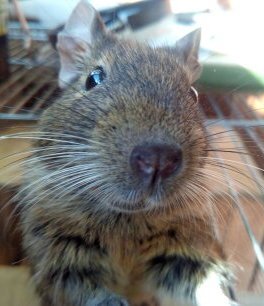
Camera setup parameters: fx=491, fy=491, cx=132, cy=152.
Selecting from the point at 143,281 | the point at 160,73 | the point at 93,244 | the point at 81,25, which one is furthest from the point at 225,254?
the point at 81,25

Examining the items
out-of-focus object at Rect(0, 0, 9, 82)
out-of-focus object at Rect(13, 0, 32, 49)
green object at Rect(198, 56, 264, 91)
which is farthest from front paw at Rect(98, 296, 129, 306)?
out-of-focus object at Rect(13, 0, 32, 49)

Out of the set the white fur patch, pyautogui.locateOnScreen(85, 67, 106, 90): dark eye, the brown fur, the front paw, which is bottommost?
the white fur patch

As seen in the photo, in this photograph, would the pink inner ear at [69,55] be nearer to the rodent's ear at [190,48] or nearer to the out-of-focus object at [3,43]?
the rodent's ear at [190,48]

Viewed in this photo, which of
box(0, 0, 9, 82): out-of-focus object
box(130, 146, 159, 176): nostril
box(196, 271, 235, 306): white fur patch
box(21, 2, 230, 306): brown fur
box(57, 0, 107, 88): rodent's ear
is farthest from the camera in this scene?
box(0, 0, 9, 82): out-of-focus object

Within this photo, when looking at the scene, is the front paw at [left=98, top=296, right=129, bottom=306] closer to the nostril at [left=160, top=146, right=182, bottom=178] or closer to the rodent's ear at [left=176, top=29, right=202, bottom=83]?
the nostril at [left=160, top=146, right=182, bottom=178]

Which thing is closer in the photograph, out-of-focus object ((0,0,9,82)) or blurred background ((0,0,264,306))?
blurred background ((0,0,264,306))

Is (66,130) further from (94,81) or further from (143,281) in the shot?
(143,281)

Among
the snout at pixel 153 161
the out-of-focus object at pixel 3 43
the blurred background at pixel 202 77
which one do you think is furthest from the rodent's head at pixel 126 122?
the out-of-focus object at pixel 3 43

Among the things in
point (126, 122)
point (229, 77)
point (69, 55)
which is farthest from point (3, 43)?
point (126, 122)
